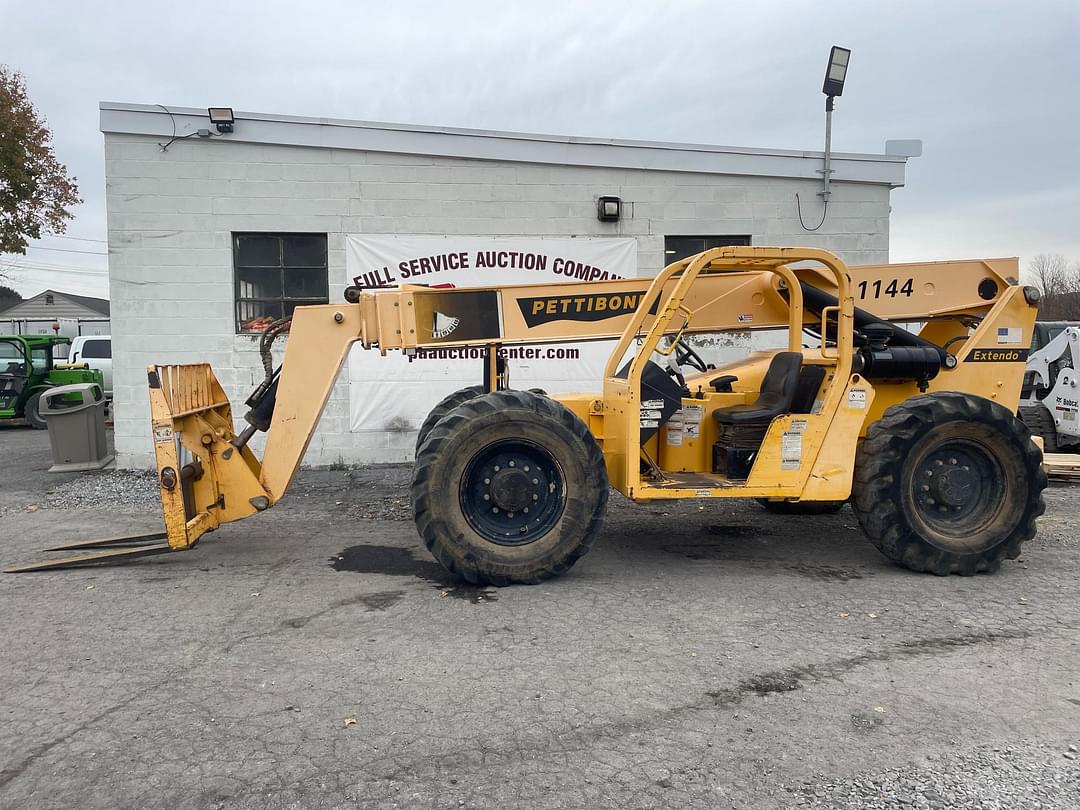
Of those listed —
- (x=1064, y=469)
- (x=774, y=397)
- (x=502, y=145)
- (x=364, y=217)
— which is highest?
(x=502, y=145)

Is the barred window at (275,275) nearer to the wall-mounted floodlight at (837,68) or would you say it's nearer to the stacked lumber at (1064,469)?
the wall-mounted floodlight at (837,68)

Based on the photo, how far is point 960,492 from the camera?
5.80 meters

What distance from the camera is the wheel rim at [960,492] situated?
19.0ft

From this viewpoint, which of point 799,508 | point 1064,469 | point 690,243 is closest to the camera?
point 799,508

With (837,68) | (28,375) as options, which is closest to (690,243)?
(837,68)

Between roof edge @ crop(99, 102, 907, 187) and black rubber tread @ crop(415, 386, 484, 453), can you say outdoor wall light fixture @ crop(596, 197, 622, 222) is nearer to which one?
roof edge @ crop(99, 102, 907, 187)

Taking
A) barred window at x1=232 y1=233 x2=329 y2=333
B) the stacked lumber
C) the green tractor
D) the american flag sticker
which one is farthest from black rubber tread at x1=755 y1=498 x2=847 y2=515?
the green tractor

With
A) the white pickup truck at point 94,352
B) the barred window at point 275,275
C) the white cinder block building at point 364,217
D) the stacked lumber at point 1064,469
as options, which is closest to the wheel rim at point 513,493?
the white cinder block building at point 364,217

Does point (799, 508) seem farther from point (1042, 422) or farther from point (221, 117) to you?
point (221, 117)

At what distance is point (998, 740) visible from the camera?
340 cm

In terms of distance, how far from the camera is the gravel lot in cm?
308

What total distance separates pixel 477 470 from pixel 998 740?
3.38 m

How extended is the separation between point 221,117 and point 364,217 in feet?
6.74

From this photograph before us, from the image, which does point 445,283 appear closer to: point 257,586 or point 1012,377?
point 257,586
